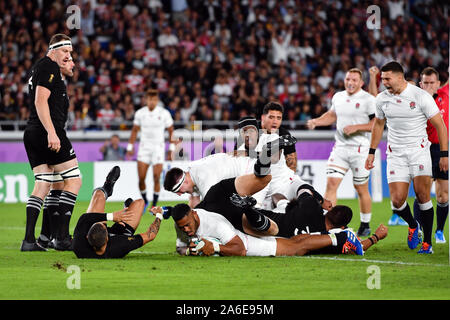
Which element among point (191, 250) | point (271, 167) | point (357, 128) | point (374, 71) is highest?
point (374, 71)

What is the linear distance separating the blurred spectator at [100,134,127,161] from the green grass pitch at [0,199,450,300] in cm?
1034

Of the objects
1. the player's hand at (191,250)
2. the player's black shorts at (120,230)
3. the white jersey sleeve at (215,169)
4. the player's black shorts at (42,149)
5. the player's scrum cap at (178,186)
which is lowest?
the player's hand at (191,250)

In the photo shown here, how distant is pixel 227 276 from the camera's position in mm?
8125

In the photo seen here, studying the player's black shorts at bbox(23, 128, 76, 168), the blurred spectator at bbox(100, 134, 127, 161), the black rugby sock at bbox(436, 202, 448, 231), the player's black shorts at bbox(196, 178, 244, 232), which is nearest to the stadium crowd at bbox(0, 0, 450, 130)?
the blurred spectator at bbox(100, 134, 127, 161)

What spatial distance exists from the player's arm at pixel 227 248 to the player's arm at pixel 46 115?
2.19 meters

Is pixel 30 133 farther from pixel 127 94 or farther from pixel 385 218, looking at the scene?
pixel 127 94

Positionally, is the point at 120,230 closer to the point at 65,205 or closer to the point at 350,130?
the point at 65,205

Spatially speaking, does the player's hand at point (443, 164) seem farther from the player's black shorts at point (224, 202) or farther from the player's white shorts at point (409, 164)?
the player's black shorts at point (224, 202)

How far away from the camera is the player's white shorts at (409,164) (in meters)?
10.4

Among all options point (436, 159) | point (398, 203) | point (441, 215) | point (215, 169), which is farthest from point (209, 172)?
point (436, 159)

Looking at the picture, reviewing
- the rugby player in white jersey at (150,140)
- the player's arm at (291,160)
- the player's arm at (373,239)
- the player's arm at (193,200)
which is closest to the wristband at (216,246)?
the player's arm at (373,239)

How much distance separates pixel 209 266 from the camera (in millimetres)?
8938

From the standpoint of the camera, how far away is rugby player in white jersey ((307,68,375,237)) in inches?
520

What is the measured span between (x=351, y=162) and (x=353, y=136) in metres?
0.41
